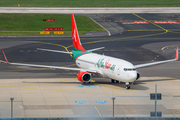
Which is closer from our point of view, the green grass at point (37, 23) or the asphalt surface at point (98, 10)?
the green grass at point (37, 23)

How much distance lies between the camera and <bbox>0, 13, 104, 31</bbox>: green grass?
115m

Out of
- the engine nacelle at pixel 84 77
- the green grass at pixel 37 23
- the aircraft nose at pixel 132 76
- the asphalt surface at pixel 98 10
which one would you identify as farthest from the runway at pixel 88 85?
the asphalt surface at pixel 98 10

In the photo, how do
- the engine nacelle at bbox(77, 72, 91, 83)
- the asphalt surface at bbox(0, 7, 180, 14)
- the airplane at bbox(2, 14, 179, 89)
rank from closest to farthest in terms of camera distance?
the airplane at bbox(2, 14, 179, 89), the engine nacelle at bbox(77, 72, 91, 83), the asphalt surface at bbox(0, 7, 180, 14)

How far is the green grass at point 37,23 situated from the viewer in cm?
11462

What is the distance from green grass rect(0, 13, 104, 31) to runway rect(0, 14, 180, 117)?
11.7m

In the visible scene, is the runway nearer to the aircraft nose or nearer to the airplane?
the airplane

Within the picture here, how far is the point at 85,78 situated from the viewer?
5066 centimetres

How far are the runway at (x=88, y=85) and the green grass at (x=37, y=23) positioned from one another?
38.5 feet

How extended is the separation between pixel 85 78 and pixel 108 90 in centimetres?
479

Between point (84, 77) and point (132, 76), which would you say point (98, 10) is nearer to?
point (84, 77)

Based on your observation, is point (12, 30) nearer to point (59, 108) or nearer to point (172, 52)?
point (172, 52)

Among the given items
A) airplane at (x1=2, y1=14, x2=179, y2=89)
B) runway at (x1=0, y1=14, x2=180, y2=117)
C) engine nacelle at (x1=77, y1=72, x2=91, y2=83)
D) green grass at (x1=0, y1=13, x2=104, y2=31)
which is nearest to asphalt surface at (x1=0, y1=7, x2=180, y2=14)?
green grass at (x1=0, y1=13, x2=104, y2=31)
